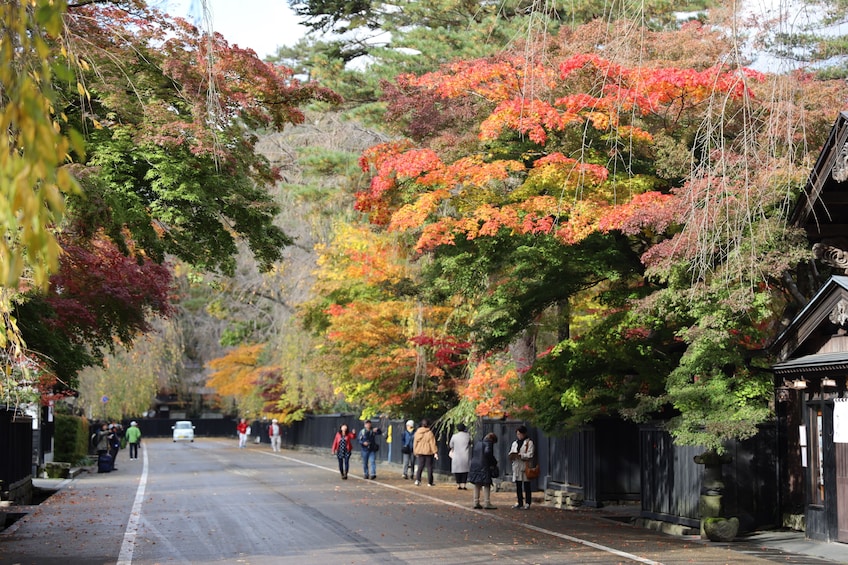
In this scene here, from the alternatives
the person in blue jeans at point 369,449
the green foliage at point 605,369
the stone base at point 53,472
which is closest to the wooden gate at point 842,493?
the green foliage at point 605,369

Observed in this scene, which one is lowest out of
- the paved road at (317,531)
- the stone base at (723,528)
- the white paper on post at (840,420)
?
the paved road at (317,531)

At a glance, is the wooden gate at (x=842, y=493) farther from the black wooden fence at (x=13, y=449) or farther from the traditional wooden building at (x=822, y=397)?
the black wooden fence at (x=13, y=449)

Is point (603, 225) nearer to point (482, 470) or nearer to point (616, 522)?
point (616, 522)

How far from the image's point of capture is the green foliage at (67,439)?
41.8m

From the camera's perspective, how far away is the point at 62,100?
14.2m

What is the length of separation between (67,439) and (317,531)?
94.7 feet

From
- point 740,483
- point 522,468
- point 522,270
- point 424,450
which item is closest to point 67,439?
point 424,450

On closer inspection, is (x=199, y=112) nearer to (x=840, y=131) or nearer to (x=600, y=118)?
(x=600, y=118)

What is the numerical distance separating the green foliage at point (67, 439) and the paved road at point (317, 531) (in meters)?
14.0

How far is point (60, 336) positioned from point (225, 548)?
7.40 meters

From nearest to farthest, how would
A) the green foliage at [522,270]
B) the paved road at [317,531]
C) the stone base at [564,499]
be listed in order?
the paved road at [317,531], the green foliage at [522,270], the stone base at [564,499]

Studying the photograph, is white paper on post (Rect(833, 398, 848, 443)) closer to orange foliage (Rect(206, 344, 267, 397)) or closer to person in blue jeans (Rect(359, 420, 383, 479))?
person in blue jeans (Rect(359, 420, 383, 479))

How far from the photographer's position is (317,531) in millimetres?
17219

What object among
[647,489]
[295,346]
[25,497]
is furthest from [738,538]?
[295,346]
